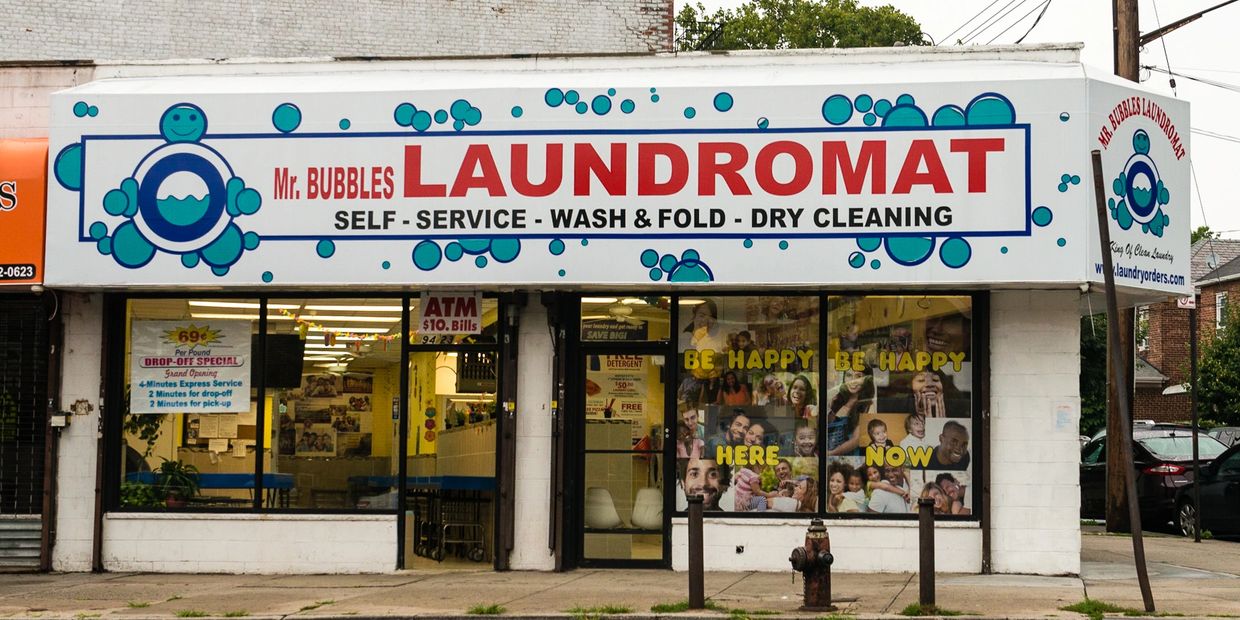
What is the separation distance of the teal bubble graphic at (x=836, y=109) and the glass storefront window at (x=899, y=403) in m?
1.90

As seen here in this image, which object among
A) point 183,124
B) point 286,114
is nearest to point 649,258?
point 286,114

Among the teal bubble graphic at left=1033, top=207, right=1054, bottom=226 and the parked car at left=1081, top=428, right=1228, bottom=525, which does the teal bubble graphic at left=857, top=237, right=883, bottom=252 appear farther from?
the parked car at left=1081, top=428, right=1228, bottom=525

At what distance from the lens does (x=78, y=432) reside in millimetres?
15086

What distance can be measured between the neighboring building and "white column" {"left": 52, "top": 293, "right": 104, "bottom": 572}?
4532 centimetres

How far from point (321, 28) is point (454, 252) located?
10.2 meters

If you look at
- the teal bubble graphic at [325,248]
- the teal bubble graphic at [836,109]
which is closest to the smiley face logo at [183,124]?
the teal bubble graphic at [325,248]

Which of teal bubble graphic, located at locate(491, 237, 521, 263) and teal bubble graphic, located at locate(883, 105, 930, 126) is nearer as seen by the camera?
teal bubble graphic, located at locate(883, 105, 930, 126)

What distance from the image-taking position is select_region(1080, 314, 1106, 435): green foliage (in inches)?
1766

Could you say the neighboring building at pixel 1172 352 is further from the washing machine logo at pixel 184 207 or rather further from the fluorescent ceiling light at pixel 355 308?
the washing machine logo at pixel 184 207

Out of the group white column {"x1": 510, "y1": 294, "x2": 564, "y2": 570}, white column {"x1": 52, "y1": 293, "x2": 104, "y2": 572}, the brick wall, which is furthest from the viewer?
the brick wall

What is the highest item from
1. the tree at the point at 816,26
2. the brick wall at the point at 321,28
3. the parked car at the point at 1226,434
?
the tree at the point at 816,26

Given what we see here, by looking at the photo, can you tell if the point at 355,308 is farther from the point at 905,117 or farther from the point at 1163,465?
the point at 1163,465

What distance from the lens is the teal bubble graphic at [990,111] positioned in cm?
1354

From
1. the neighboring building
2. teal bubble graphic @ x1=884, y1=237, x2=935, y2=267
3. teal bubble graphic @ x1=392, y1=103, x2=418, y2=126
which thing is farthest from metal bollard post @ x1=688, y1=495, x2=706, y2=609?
the neighboring building
